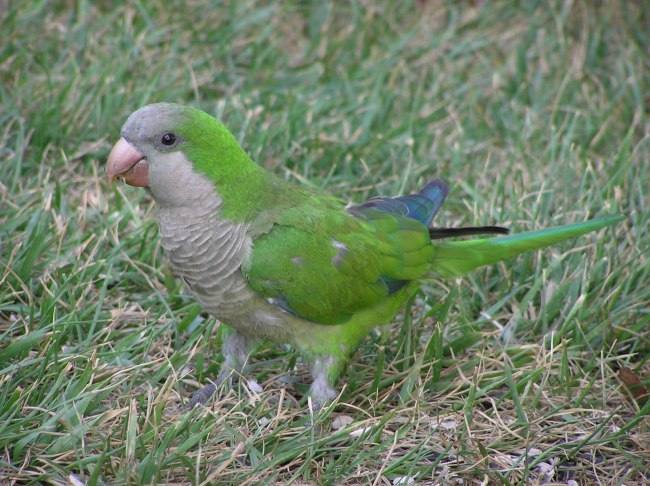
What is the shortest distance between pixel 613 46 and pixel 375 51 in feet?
5.55

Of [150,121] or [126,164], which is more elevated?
[150,121]

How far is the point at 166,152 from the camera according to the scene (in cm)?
283

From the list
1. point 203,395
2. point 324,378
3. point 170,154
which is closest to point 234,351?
point 203,395

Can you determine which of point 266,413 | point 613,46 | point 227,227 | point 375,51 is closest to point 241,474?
point 266,413

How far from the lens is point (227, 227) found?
9.54 ft

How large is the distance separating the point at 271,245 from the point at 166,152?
0.52m

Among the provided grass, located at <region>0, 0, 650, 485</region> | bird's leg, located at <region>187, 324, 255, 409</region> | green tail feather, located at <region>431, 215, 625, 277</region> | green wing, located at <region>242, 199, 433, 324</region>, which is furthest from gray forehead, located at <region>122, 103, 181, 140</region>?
green tail feather, located at <region>431, 215, 625, 277</region>

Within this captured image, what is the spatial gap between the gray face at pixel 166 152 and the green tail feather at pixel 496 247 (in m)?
1.12

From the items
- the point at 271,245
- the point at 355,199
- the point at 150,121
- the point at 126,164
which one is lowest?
the point at 355,199

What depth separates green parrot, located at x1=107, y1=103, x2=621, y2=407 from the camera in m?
2.85

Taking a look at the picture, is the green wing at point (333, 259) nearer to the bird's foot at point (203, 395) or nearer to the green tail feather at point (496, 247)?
the green tail feather at point (496, 247)

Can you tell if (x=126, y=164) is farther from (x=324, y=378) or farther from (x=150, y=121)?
(x=324, y=378)

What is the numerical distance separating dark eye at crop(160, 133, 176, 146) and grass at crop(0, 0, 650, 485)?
2.71 ft

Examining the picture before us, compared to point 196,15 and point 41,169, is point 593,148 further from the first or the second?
point 41,169
